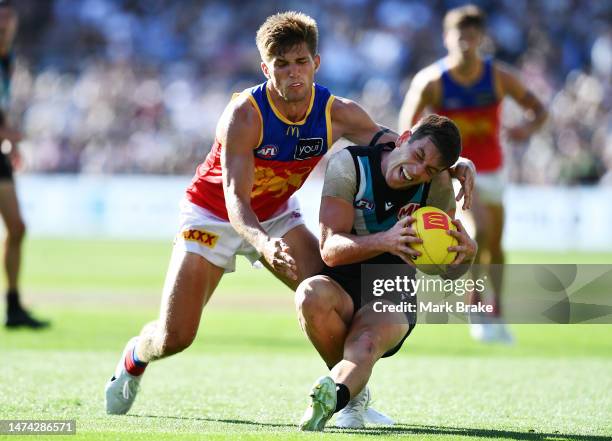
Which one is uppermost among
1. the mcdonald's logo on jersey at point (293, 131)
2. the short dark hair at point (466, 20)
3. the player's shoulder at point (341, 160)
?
the short dark hair at point (466, 20)

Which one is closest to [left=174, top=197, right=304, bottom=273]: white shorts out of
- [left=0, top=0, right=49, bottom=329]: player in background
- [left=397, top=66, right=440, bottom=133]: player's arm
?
[left=397, top=66, right=440, bottom=133]: player's arm

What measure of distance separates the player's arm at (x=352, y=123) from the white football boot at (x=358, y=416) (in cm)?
167

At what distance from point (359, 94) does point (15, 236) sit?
1655cm

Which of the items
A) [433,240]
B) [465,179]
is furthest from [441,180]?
[433,240]

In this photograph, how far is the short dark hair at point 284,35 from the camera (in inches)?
261

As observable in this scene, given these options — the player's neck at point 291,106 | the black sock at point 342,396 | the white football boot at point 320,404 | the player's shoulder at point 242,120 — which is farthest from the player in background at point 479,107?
the white football boot at point 320,404

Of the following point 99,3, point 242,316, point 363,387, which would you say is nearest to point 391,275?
point 363,387

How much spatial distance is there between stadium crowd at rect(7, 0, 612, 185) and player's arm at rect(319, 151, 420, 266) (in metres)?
18.9

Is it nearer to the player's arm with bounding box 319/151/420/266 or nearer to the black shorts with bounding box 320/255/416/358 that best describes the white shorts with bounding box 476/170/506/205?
the black shorts with bounding box 320/255/416/358

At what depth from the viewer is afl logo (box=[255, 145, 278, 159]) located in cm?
705

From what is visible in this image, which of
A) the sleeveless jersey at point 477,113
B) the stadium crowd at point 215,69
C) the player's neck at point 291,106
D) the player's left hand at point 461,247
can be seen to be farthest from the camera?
the stadium crowd at point 215,69

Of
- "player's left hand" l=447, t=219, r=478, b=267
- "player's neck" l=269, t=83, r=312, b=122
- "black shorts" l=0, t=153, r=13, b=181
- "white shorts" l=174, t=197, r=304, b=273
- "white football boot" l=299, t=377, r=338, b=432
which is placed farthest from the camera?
"black shorts" l=0, t=153, r=13, b=181

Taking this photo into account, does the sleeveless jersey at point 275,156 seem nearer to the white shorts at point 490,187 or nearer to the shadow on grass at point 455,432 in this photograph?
the shadow on grass at point 455,432

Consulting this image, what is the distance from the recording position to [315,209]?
81.4 feet
